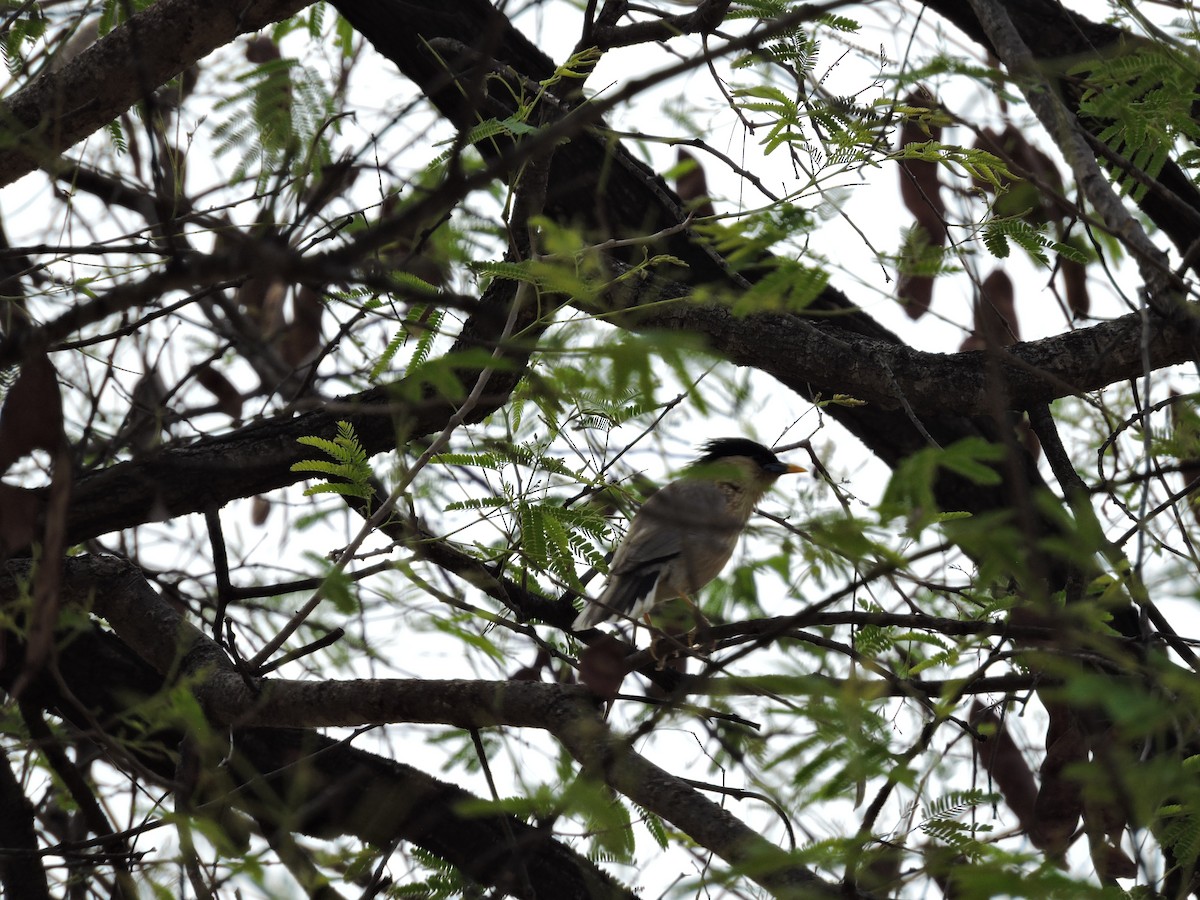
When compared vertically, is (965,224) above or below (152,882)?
above

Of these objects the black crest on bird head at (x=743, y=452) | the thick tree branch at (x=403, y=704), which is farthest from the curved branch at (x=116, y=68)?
the black crest on bird head at (x=743, y=452)

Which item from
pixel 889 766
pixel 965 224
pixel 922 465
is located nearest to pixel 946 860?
pixel 889 766

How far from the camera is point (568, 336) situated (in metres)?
2.35

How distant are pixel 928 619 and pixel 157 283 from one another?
71.5 inches

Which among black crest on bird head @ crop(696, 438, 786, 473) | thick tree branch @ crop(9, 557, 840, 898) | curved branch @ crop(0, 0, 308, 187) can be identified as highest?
curved branch @ crop(0, 0, 308, 187)

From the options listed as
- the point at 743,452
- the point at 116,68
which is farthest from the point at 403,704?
the point at 743,452

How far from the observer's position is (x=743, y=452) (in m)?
5.38

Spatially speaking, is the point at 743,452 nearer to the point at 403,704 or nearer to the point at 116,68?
the point at 403,704

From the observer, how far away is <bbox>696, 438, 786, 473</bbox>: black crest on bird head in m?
5.19

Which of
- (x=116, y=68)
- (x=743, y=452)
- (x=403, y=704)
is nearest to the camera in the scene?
(x=403, y=704)

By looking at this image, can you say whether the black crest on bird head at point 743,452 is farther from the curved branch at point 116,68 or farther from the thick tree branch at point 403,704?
the curved branch at point 116,68

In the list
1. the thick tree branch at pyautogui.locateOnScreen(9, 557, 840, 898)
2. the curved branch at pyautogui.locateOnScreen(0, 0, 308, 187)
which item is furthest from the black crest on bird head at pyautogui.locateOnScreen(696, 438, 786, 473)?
the curved branch at pyautogui.locateOnScreen(0, 0, 308, 187)

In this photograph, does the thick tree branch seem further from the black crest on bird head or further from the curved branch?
the black crest on bird head

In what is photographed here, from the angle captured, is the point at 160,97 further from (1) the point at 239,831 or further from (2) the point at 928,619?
(2) the point at 928,619
